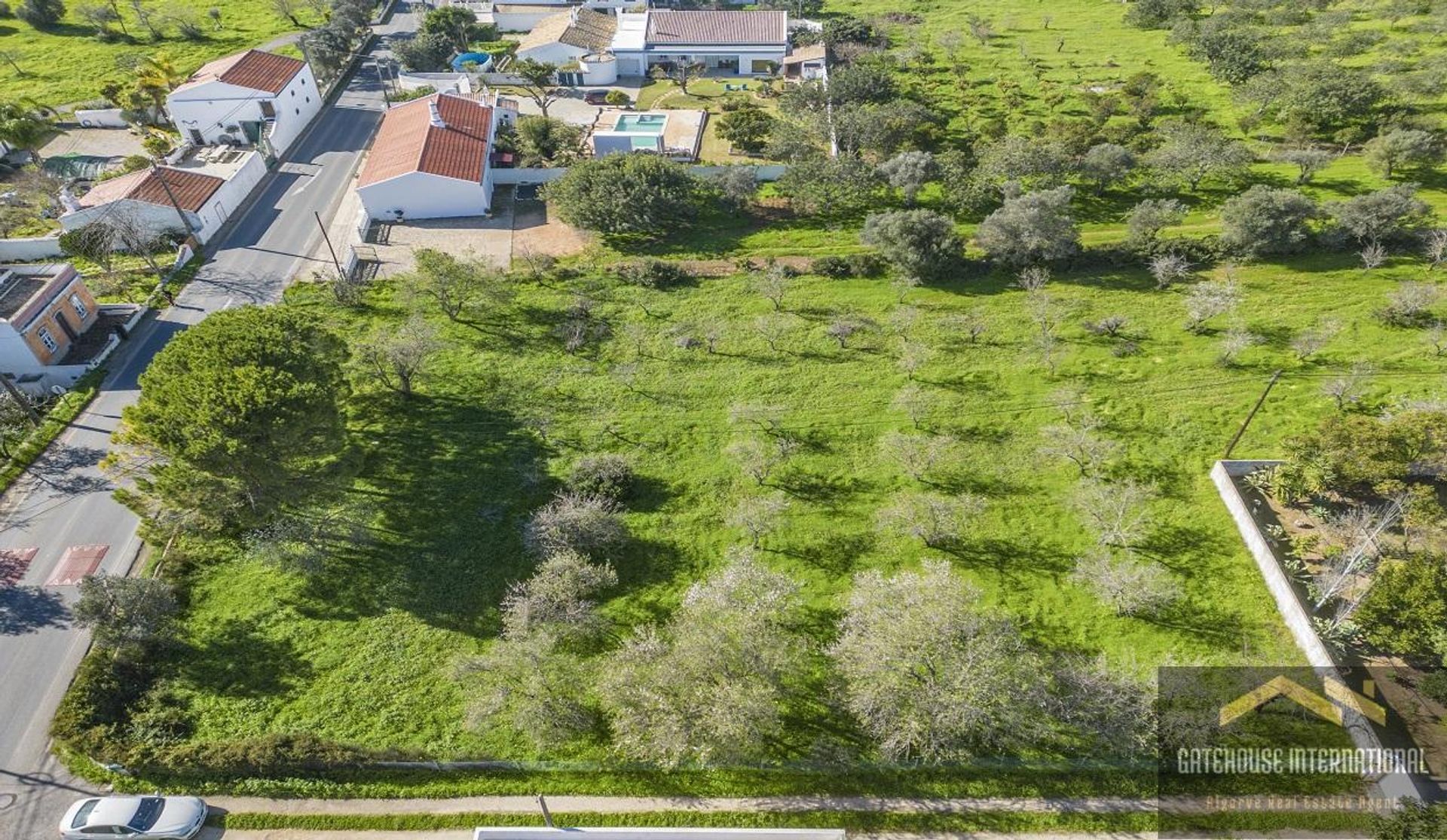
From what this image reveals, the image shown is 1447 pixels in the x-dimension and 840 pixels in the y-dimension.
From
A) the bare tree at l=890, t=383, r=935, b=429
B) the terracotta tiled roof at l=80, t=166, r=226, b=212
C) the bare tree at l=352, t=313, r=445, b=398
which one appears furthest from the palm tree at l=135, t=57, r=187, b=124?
the bare tree at l=890, t=383, r=935, b=429

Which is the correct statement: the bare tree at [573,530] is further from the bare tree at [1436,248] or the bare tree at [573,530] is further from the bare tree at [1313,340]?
the bare tree at [1436,248]

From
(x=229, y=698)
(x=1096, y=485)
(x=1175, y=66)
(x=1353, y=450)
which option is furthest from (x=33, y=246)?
(x=1175, y=66)

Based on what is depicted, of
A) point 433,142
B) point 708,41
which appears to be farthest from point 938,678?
point 708,41

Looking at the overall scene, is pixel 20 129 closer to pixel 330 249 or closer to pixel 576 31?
pixel 330 249

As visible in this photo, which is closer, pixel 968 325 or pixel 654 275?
pixel 968 325

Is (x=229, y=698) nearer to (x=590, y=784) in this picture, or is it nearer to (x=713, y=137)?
(x=590, y=784)

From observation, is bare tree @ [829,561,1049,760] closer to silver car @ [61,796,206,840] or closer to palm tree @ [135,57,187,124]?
silver car @ [61,796,206,840]
